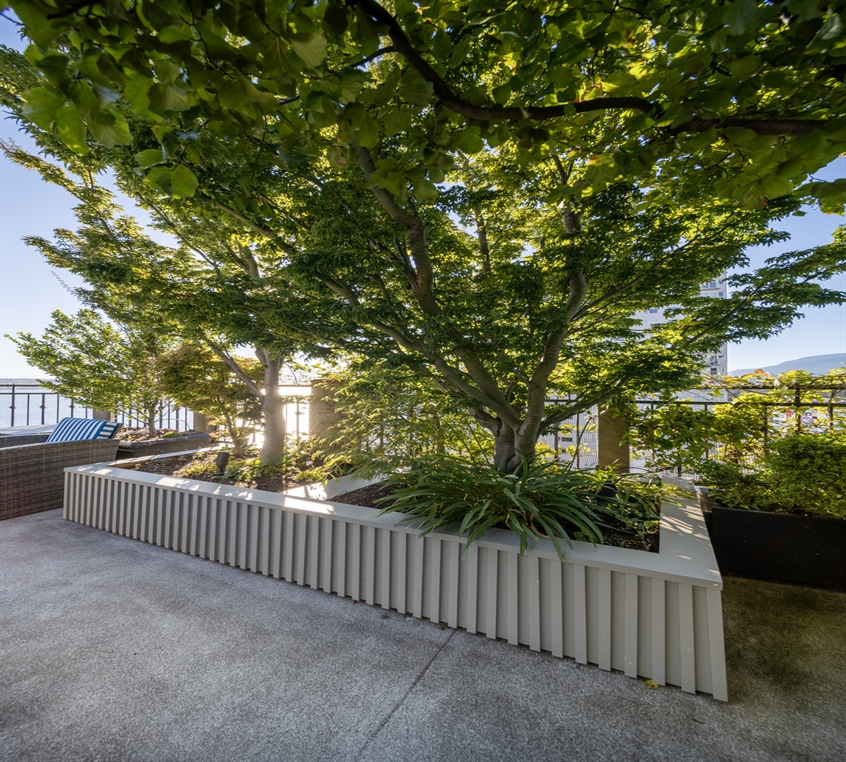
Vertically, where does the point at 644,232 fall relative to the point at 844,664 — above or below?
above

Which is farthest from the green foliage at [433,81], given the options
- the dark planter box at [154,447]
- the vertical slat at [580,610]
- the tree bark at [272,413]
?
A: the dark planter box at [154,447]

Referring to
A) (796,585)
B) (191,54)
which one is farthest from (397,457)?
(796,585)

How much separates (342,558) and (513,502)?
1.12m

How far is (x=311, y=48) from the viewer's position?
1.01 m

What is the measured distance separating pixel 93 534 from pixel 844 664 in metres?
5.14

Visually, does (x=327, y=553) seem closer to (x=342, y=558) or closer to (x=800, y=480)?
(x=342, y=558)

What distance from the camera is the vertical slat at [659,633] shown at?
175 centimetres

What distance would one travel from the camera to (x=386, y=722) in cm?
152

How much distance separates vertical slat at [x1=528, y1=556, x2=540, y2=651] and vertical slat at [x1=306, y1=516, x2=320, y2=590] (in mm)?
1346

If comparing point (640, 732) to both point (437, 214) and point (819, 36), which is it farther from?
point (437, 214)

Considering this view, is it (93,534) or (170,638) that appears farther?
(93,534)

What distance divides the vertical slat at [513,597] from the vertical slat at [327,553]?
1130 mm

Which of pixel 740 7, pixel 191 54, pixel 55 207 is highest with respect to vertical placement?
pixel 55 207

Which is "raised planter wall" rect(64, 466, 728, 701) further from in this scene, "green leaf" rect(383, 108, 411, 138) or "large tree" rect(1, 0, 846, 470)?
"green leaf" rect(383, 108, 411, 138)
